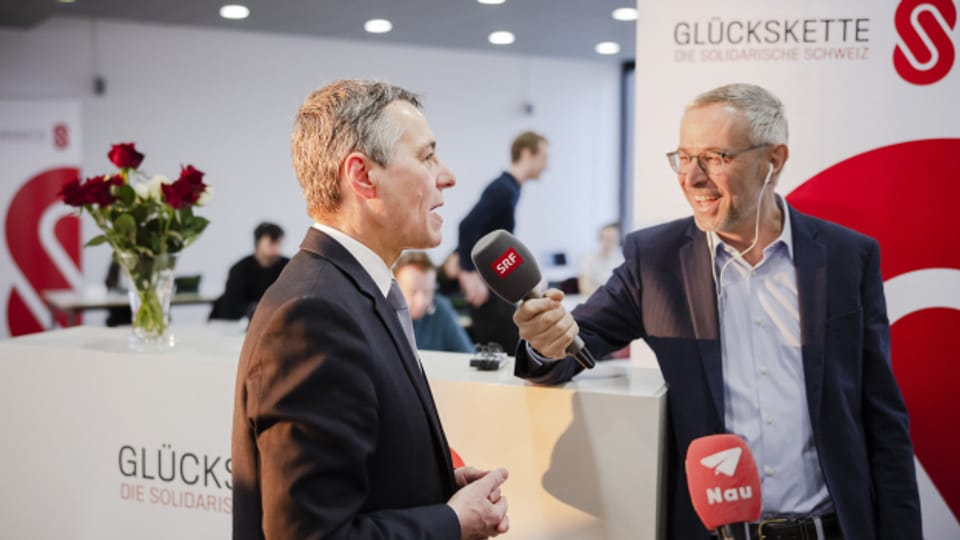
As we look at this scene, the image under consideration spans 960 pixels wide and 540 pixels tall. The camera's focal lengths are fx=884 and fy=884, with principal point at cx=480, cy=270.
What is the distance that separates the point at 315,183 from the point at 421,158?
17cm

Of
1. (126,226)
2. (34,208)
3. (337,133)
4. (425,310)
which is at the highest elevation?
(34,208)

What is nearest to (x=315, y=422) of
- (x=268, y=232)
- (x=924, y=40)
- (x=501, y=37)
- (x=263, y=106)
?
(x=924, y=40)

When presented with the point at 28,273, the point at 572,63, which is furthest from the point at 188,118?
the point at 572,63

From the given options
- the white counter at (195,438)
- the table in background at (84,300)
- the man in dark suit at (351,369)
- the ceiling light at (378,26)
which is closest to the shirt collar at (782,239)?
the white counter at (195,438)

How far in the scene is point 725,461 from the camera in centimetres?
159

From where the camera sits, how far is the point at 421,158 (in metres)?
1.41

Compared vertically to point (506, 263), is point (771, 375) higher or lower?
lower

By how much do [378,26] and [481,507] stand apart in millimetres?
7229

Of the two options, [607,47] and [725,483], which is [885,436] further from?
[607,47]

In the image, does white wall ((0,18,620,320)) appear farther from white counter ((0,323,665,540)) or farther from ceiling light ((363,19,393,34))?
white counter ((0,323,665,540))

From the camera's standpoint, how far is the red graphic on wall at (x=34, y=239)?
8086mm

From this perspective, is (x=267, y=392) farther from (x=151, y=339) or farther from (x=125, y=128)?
(x=125, y=128)

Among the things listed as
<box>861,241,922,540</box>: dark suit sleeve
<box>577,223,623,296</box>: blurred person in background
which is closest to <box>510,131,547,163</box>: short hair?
<box>577,223,623,296</box>: blurred person in background

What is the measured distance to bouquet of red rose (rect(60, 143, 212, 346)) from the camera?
2.45m
